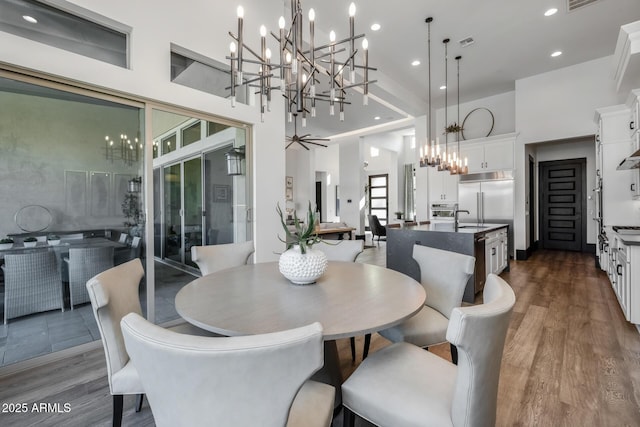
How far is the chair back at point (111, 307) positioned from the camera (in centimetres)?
115

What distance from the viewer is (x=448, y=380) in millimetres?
1124

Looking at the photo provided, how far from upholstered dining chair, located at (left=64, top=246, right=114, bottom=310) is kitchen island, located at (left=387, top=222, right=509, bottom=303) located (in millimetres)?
3174

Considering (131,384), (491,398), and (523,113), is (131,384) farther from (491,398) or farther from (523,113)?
(523,113)

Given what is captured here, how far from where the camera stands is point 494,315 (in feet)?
2.81

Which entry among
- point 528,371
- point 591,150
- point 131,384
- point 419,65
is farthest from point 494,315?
point 591,150

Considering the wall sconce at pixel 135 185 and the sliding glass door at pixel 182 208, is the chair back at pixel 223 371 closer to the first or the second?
the wall sconce at pixel 135 185

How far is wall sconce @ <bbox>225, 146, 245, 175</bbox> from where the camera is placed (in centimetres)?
339

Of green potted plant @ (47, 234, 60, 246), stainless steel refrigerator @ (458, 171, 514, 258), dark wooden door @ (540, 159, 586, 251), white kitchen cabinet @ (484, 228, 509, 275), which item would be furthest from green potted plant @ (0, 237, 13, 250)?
dark wooden door @ (540, 159, 586, 251)

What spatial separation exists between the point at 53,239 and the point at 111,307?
4.93 feet

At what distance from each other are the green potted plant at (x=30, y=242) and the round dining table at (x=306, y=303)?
150 centimetres

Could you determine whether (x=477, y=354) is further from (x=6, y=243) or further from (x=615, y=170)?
(x=615, y=170)

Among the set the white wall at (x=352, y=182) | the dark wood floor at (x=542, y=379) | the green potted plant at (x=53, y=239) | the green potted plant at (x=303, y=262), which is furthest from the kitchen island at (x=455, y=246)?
the white wall at (x=352, y=182)

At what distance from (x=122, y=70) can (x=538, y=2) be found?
15.7ft

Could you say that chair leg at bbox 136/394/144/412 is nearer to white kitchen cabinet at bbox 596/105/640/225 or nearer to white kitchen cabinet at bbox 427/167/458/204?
white kitchen cabinet at bbox 427/167/458/204
